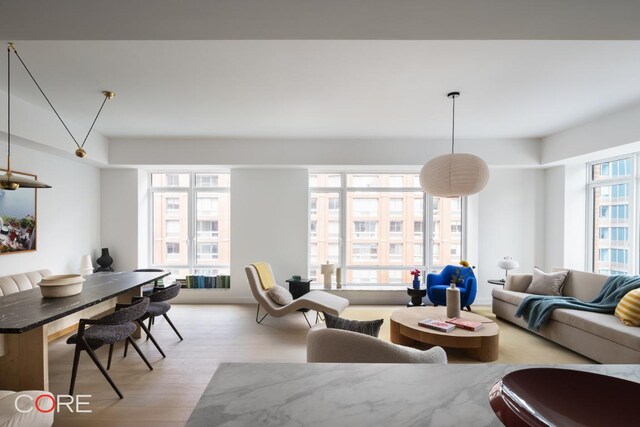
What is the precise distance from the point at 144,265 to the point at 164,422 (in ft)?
12.8

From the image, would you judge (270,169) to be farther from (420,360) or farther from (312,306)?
(420,360)

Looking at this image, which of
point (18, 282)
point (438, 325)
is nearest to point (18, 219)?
point (18, 282)

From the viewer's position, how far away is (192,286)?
5.35 m

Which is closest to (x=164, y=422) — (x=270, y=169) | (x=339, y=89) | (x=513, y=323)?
(x=339, y=89)

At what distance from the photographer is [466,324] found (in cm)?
310

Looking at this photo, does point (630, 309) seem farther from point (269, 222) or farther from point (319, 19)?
point (269, 222)

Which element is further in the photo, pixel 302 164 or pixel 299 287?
pixel 302 164

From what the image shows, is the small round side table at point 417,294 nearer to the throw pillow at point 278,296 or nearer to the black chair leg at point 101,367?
the throw pillow at point 278,296

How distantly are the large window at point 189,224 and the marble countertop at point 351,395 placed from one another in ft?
15.9

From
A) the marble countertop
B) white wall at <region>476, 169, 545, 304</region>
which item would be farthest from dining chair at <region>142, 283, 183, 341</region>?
white wall at <region>476, 169, 545, 304</region>

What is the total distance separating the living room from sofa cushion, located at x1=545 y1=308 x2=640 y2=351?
1.6 inches

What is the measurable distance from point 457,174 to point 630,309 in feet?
6.75

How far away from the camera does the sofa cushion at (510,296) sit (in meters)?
3.95

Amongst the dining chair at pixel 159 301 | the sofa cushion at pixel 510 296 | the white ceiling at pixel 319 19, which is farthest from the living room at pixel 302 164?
the dining chair at pixel 159 301
